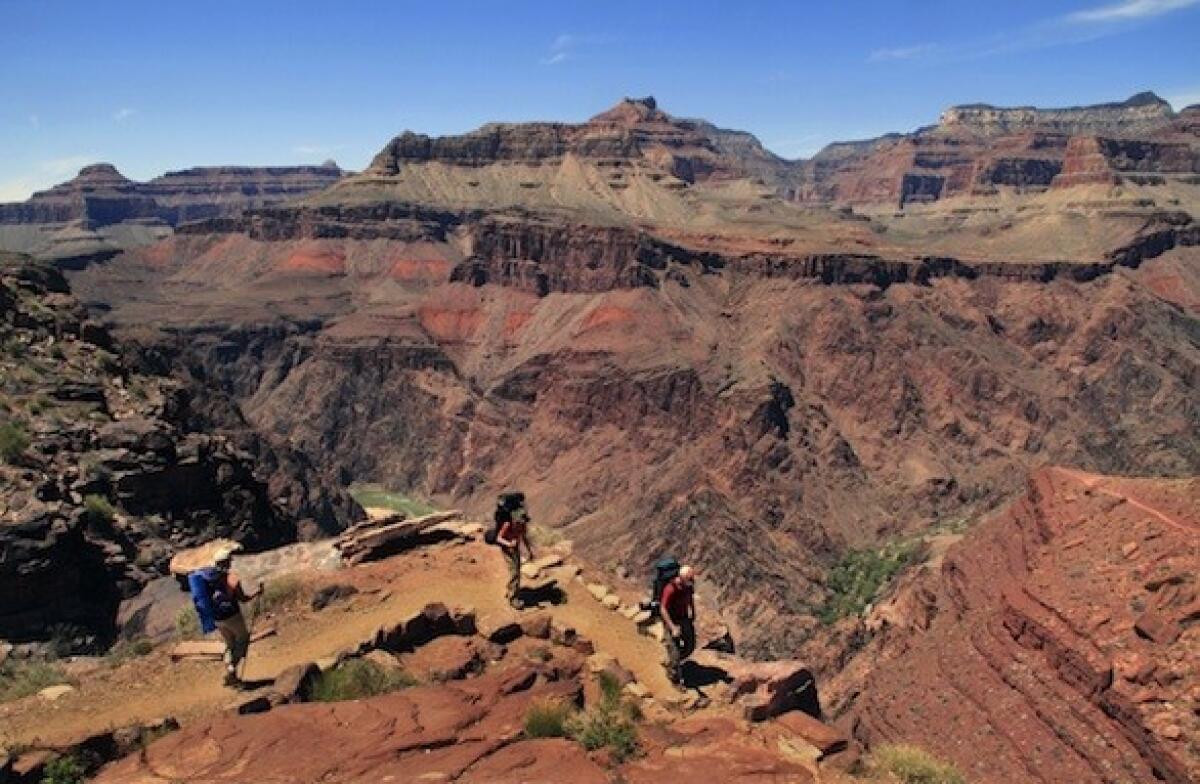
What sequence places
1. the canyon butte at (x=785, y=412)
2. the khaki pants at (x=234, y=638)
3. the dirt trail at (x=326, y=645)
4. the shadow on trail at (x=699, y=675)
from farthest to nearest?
the canyon butte at (x=785, y=412), the shadow on trail at (x=699, y=675), the khaki pants at (x=234, y=638), the dirt trail at (x=326, y=645)

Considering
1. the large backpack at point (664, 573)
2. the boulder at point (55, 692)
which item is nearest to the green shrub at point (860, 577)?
the large backpack at point (664, 573)

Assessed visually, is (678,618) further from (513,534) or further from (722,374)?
(722,374)

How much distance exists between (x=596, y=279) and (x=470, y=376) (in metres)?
21.5

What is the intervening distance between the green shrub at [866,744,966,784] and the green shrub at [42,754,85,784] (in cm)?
1197

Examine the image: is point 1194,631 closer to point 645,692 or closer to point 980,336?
point 645,692

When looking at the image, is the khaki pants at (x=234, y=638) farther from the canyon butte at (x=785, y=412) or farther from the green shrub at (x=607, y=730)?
the canyon butte at (x=785, y=412)

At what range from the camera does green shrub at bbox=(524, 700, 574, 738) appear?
15.9 meters

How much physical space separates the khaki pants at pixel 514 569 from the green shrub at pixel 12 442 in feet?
58.1

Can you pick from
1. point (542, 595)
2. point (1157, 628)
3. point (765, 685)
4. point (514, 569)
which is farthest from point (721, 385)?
point (765, 685)

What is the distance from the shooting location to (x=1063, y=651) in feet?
115

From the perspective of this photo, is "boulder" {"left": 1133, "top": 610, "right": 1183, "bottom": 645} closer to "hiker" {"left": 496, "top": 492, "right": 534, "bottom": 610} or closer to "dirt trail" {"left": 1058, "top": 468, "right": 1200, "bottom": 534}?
"dirt trail" {"left": 1058, "top": 468, "right": 1200, "bottom": 534}

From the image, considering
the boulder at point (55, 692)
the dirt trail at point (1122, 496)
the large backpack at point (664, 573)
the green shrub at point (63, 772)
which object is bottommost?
the dirt trail at point (1122, 496)

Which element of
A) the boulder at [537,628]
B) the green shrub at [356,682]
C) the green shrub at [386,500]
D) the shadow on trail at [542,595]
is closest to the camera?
the green shrub at [356,682]

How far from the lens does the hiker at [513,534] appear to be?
23.2m
